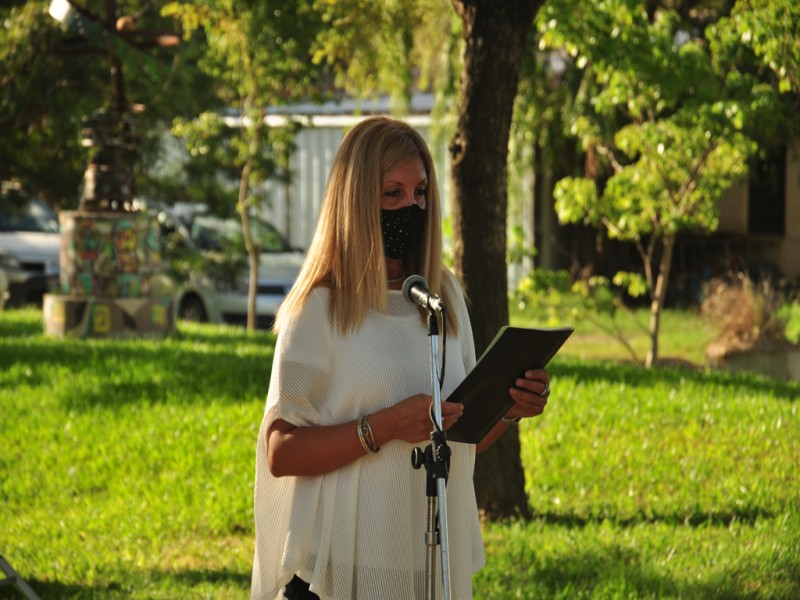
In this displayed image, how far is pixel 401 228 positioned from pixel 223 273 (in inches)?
559

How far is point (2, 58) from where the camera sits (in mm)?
15516

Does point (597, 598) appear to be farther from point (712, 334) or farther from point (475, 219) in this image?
point (712, 334)

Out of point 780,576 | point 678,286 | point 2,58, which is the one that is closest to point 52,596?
point 780,576

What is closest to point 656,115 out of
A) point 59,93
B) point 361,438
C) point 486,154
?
point 486,154

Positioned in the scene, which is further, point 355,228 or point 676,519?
point 676,519

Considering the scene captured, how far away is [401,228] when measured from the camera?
11.0 feet

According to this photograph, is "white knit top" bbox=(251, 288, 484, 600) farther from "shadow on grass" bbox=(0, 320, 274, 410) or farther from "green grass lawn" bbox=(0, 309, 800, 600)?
"shadow on grass" bbox=(0, 320, 274, 410)

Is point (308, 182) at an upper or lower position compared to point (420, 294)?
upper

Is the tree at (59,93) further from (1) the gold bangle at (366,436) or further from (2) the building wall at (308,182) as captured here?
(1) the gold bangle at (366,436)

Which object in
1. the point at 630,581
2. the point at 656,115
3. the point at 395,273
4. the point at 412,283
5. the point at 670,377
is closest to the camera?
the point at 412,283

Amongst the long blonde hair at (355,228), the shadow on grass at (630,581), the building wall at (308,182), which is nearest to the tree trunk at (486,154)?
the shadow on grass at (630,581)

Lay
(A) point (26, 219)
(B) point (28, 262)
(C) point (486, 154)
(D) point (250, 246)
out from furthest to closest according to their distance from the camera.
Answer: (A) point (26, 219) < (B) point (28, 262) < (D) point (250, 246) < (C) point (486, 154)

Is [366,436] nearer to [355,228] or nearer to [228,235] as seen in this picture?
[355,228]

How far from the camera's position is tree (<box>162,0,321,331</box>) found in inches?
550
